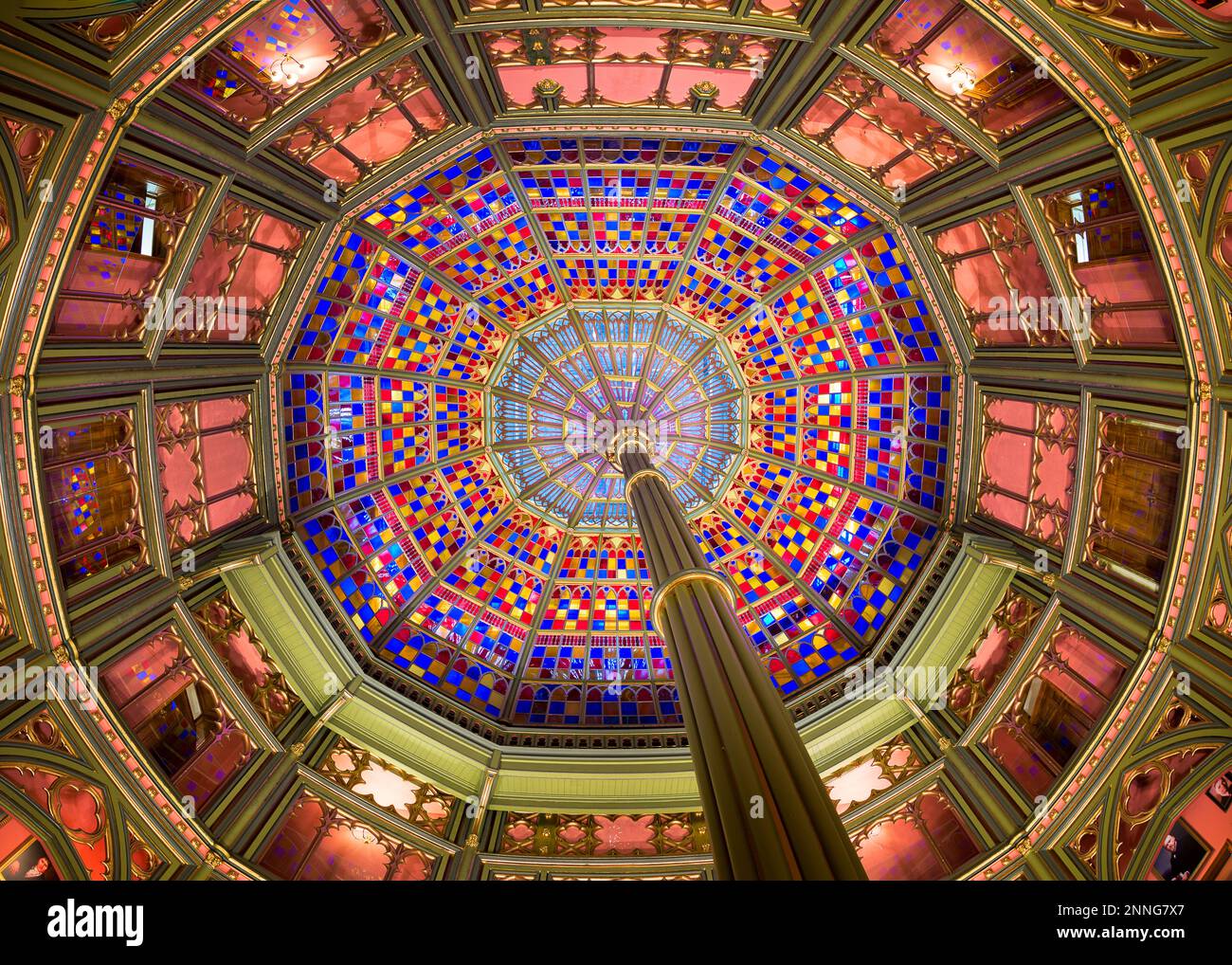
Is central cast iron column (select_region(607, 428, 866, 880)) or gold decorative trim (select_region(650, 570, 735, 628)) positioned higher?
gold decorative trim (select_region(650, 570, 735, 628))

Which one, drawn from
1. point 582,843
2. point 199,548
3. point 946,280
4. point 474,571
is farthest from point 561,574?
point 946,280

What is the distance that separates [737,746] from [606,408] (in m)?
Result: 13.0

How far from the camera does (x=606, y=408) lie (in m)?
19.3

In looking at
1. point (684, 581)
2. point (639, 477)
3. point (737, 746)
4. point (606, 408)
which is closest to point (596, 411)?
point (606, 408)

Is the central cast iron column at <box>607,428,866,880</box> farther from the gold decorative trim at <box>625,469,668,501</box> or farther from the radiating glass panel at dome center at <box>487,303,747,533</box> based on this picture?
the radiating glass panel at dome center at <box>487,303,747,533</box>

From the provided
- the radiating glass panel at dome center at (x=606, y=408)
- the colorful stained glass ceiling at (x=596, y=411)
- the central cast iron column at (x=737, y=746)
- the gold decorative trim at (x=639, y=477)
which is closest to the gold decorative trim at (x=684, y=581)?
the central cast iron column at (x=737, y=746)

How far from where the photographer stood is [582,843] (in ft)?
49.3

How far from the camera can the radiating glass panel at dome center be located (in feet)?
62.8

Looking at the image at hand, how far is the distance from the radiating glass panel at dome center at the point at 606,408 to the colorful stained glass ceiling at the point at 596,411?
77 millimetres

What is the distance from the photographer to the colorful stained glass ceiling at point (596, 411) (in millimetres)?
15250

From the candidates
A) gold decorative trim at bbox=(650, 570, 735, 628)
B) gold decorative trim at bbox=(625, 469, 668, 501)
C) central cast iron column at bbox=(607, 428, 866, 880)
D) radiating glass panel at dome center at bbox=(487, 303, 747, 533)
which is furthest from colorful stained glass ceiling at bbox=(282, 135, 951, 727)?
gold decorative trim at bbox=(650, 570, 735, 628)

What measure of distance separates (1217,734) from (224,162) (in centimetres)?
1604

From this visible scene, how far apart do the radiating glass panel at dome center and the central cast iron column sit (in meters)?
8.05
